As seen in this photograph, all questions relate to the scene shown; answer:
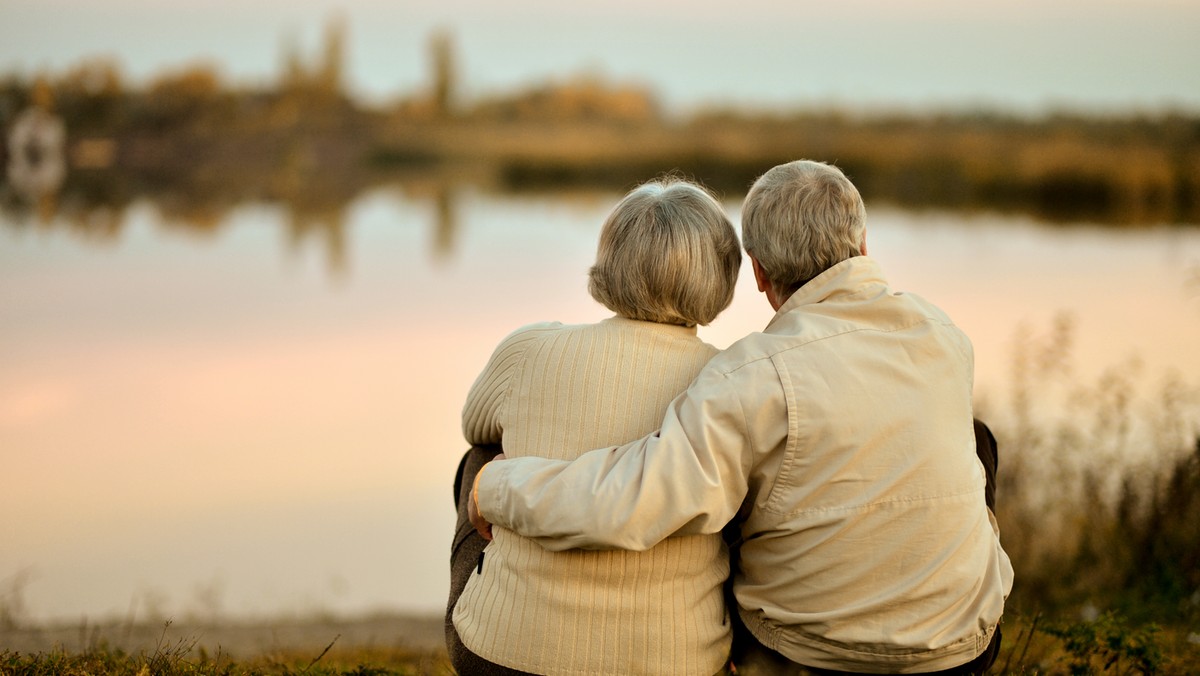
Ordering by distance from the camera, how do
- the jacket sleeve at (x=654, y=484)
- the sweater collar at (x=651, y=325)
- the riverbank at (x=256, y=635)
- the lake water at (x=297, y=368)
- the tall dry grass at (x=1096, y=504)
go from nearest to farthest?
the jacket sleeve at (x=654, y=484) < the sweater collar at (x=651, y=325) < the riverbank at (x=256, y=635) < the tall dry grass at (x=1096, y=504) < the lake water at (x=297, y=368)

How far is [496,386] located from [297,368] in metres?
7.75

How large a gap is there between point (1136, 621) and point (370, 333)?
325 inches

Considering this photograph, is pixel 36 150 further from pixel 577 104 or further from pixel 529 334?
pixel 529 334

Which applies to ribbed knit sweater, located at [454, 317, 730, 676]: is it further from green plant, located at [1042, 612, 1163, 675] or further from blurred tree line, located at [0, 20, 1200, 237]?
blurred tree line, located at [0, 20, 1200, 237]

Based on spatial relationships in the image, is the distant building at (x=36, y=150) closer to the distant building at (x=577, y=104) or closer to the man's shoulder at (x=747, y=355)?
the distant building at (x=577, y=104)

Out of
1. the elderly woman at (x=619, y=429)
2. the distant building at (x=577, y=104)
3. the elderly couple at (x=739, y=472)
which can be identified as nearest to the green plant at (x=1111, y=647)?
the elderly couple at (x=739, y=472)

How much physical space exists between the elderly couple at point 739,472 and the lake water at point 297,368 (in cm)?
296

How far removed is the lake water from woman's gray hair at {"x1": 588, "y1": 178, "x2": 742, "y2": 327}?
3124mm

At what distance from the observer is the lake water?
5961 millimetres

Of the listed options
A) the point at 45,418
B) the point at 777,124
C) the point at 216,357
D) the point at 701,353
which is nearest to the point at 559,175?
the point at 777,124

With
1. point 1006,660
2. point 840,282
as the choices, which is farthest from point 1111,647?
point 840,282

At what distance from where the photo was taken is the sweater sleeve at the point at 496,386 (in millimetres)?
2377

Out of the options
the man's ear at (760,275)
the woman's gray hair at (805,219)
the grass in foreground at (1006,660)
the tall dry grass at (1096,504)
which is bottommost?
the tall dry grass at (1096,504)

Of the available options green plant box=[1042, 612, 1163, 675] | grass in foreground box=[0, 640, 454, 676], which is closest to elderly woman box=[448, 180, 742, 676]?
grass in foreground box=[0, 640, 454, 676]
